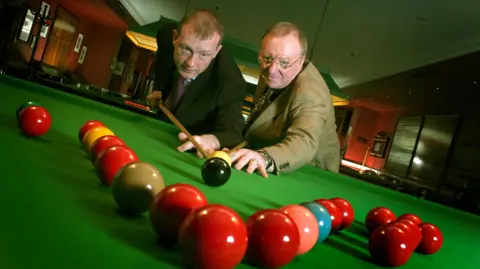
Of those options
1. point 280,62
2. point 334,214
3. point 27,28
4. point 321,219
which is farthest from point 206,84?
point 27,28

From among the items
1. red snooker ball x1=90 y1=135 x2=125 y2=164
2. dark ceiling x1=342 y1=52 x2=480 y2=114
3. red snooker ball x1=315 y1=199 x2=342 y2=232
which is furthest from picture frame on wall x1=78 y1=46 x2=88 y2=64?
red snooker ball x1=315 y1=199 x2=342 y2=232

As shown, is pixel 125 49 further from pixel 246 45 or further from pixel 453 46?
pixel 453 46

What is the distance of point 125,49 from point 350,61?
27.1 ft

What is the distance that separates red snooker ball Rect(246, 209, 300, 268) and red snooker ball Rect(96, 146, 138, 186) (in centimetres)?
37

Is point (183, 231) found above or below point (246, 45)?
below

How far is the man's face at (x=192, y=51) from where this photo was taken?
7.79ft

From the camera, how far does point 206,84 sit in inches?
102

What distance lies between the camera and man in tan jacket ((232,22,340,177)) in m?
1.96

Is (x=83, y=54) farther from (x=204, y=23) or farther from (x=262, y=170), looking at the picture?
(x=262, y=170)

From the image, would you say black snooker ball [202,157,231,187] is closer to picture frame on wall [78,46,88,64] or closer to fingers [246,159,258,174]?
fingers [246,159,258,174]

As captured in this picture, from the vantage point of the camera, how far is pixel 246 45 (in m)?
5.49

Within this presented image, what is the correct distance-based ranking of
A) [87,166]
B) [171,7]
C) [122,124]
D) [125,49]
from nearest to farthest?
1. [87,166]
2. [122,124]
3. [171,7]
4. [125,49]

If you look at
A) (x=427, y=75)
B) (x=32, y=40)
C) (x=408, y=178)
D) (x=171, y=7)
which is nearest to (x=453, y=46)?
(x=427, y=75)

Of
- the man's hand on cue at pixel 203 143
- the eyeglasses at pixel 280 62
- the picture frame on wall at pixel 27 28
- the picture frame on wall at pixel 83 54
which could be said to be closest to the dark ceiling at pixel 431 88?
the eyeglasses at pixel 280 62
